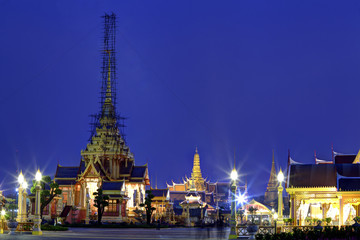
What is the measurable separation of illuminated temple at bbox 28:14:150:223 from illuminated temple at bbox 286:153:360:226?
3317cm

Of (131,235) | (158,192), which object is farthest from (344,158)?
(158,192)

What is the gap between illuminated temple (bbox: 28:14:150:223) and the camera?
7269 centimetres

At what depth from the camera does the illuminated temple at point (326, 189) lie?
1550 inches

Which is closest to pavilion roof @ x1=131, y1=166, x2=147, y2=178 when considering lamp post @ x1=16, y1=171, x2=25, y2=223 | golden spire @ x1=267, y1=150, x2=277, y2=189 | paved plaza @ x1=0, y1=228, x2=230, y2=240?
paved plaza @ x1=0, y1=228, x2=230, y2=240

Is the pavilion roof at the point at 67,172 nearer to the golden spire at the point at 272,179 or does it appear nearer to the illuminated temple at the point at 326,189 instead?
the illuminated temple at the point at 326,189

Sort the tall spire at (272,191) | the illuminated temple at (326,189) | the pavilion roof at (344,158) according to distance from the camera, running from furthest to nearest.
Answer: the tall spire at (272,191)
the pavilion roof at (344,158)
the illuminated temple at (326,189)

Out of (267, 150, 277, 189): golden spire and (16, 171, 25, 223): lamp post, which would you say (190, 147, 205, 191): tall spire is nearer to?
(267, 150, 277, 189): golden spire

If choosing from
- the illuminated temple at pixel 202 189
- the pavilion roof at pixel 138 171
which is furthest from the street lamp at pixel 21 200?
the illuminated temple at pixel 202 189

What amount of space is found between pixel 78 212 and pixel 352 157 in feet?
116

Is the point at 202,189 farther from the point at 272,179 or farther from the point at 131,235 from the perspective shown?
the point at 131,235

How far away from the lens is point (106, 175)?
260 ft

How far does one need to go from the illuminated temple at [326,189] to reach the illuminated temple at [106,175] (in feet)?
109

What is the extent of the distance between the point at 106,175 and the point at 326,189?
43237 mm

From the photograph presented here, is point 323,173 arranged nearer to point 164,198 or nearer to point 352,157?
point 352,157
